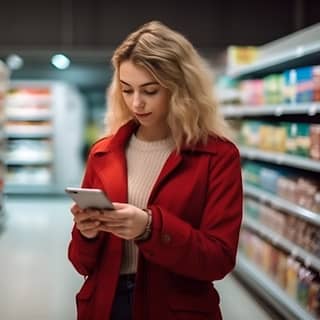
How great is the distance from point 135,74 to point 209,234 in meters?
0.50

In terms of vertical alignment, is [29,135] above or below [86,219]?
below

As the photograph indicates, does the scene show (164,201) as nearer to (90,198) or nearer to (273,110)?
(90,198)

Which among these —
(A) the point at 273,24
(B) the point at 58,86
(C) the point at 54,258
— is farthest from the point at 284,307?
(B) the point at 58,86

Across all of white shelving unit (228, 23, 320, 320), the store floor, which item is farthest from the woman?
the store floor

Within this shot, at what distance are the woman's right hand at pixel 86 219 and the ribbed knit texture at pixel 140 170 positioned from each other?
16 cm

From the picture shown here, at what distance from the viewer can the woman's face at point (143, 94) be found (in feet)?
5.89

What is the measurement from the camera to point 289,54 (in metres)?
4.72

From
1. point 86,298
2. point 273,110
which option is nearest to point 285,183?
→ point 273,110

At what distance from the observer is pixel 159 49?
1.77 m

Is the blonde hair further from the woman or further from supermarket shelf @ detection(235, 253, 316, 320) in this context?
supermarket shelf @ detection(235, 253, 316, 320)

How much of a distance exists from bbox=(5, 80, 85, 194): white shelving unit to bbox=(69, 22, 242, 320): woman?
413 inches

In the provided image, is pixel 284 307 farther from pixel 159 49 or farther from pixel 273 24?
pixel 273 24

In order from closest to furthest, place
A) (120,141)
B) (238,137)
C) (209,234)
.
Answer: (209,234), (120,141), (238,137)

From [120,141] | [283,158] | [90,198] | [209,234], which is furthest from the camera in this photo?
[283,158]
